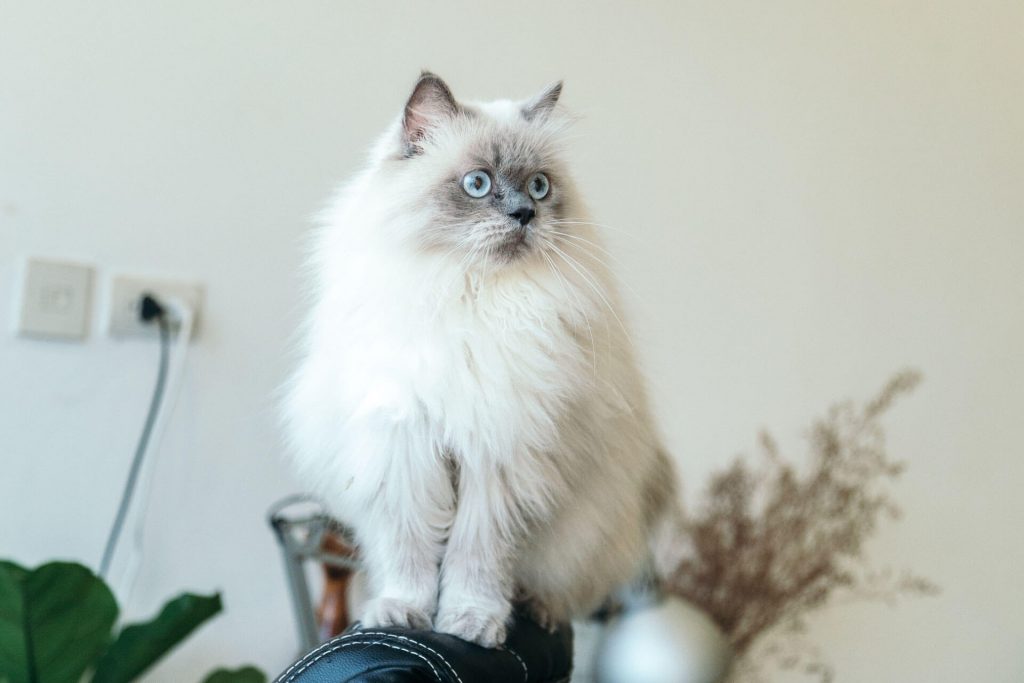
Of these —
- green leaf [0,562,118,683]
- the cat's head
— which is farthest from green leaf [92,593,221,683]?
the cat's head

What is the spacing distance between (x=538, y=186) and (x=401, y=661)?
0.55 meters

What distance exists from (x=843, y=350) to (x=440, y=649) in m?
1.56

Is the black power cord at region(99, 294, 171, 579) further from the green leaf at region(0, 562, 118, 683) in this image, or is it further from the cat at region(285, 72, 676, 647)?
the cat at region(285, 72, 676, 647)

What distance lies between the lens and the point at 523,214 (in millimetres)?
937

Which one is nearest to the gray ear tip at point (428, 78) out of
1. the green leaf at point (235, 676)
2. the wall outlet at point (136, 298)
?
the wall outlet at point (136, 298)

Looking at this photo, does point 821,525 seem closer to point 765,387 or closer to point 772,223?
point 765,387

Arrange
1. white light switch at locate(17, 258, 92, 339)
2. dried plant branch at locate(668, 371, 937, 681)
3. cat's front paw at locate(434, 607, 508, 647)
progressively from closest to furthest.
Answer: cat's front paw at locate(434, 607, 508, 647)
white light switch at locate(17, 258, 92, 339)
dried plant branch at locate(668, 371, 937, 681)

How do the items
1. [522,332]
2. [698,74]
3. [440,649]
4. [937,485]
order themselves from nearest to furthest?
[440,649] < [522,332] < [698,74] < [937,485]

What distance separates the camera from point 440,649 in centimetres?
78

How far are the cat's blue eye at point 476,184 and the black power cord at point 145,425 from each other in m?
0.78

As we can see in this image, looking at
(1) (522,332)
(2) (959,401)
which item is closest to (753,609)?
(2) (959,401)

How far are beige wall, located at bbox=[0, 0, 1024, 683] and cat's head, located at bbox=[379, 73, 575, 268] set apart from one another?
27 centimetres

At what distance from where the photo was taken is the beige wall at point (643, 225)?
1453mm

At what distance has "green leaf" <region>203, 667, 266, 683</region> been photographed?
1.28 metres
